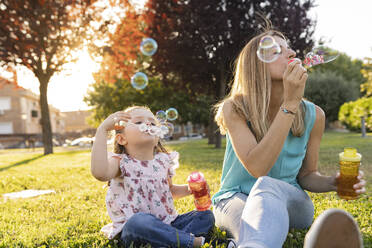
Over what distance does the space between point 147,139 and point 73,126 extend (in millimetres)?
69397

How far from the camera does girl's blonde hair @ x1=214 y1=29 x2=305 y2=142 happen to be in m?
2.05

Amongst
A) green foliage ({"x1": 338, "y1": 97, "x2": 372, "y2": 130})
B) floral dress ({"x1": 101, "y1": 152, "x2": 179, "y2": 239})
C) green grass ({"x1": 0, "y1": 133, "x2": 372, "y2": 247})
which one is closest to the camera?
floral dress ({"x1": 101, "y1": 152, "x2": 179, "y2": 239})

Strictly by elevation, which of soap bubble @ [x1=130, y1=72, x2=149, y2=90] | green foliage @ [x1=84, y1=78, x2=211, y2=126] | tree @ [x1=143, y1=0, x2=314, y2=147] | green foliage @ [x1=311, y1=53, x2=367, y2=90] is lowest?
soap bubble @ [x1=130, y1=72, x2=149, y2=90]

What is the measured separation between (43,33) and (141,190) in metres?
11.0

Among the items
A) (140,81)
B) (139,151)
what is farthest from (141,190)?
(140,81)

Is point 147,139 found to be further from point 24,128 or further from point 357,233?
point 24,128

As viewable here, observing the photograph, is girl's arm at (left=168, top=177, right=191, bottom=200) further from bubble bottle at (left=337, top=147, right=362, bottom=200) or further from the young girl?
bubble bottle at (left=337, top=147, right=362, bottom=200)

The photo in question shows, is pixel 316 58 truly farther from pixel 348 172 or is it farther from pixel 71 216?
pixel 71 216

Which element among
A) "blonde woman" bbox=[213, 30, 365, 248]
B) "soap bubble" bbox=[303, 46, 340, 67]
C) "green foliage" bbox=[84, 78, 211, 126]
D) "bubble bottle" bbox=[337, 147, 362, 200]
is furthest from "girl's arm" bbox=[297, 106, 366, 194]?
"green foliage" bbox=[84, 78, 211, 126]

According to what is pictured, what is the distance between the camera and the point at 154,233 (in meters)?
1.97

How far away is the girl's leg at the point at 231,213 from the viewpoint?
6.44 ft

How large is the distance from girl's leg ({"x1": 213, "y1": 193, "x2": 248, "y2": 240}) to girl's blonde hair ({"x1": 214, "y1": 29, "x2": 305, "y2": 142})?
1.22 ft

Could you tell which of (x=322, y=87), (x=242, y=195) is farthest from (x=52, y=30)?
(x=322, y=87)

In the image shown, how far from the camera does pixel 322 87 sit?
3089 cm
